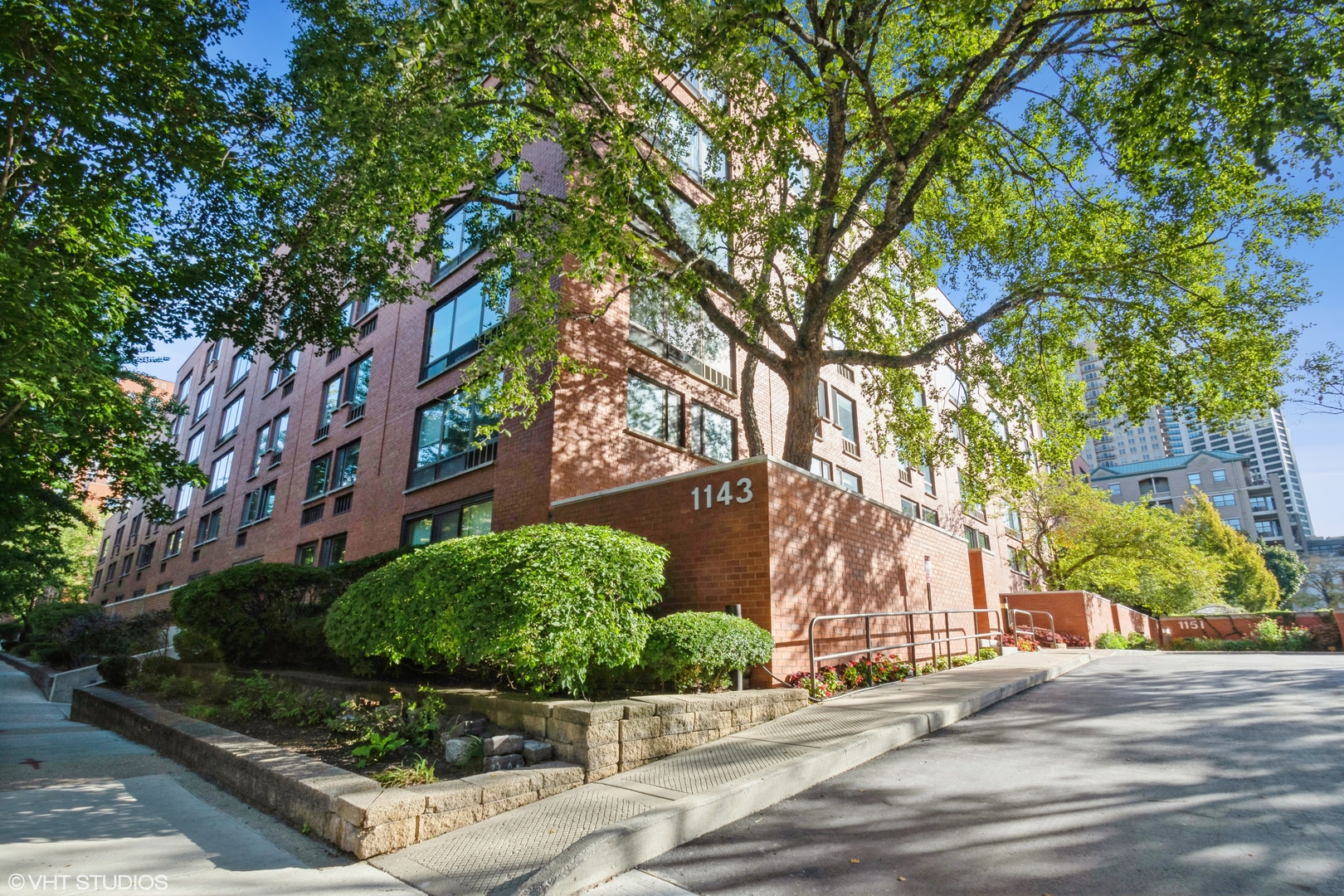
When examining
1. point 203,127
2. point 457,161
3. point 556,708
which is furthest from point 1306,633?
point 203,127

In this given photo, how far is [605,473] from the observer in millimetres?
Result: 12352

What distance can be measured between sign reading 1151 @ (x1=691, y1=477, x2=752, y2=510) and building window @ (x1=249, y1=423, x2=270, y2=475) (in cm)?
2211

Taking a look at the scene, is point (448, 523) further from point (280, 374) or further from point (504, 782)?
point (280, 374)

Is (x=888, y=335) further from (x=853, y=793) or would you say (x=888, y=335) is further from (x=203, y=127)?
(x=203, y=127)

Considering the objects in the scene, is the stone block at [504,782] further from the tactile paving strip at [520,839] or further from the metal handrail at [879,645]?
the metal handrail at [879,645]

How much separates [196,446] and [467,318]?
28.0m

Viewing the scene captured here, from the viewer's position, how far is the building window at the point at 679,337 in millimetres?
13664

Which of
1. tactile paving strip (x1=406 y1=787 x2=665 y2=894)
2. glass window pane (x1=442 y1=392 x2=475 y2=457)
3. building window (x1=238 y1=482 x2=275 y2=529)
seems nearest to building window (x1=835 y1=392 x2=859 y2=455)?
glass window pane (x1=442 y1=392 x2=475 y2=457)

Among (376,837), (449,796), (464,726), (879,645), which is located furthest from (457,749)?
(879,645)

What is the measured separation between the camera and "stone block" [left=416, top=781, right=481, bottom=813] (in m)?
4.08

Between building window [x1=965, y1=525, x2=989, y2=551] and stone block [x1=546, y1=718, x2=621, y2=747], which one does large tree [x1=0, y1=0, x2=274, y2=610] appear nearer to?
stone block [x1=546, y1=718, x2=621, y2=747]

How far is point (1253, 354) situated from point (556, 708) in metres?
13.0

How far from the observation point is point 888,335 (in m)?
14.6

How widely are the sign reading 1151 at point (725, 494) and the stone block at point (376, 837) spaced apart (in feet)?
18.6
